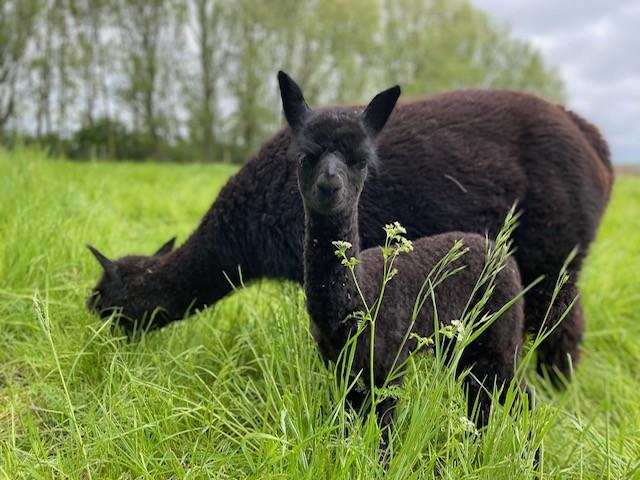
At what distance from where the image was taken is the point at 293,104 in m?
2.23

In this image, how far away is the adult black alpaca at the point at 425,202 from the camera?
10.9 feet

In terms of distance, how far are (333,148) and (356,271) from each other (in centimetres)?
47

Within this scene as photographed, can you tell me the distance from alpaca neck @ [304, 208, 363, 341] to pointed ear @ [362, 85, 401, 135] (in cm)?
37

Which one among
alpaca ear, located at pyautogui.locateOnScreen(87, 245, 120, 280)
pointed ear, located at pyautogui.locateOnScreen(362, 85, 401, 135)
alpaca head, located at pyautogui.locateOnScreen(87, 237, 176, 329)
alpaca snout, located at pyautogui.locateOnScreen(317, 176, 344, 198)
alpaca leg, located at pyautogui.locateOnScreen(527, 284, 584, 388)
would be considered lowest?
alpaca leg, located at pyautogui.locateOnScreen(527, 284, 584, 388)

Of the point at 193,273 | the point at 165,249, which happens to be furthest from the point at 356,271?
the point at 165,249

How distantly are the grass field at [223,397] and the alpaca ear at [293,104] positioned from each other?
864mm

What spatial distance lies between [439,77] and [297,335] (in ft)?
101

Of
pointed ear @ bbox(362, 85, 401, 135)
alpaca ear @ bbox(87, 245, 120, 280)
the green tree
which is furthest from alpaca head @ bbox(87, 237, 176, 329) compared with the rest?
the green tree

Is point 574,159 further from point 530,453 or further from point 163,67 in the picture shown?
point 163,67

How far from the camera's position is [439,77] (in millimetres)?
31031

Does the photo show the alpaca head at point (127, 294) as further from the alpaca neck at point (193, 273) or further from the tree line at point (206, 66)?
the tree line at point (206, 66)

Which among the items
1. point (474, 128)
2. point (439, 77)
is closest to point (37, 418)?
point (474, 128)

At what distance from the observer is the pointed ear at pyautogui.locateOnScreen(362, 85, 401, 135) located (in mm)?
2184

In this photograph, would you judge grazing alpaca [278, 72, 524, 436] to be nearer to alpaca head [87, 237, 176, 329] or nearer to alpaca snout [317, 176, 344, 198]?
alpaca snout [317, 176, 344, 198]
